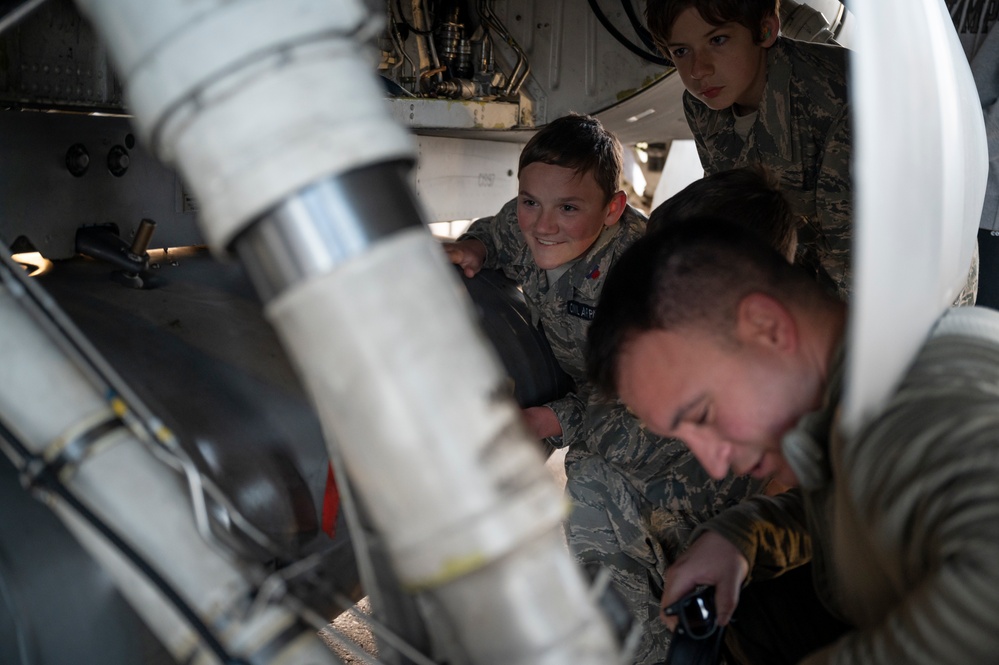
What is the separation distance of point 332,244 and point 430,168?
1.99 metres

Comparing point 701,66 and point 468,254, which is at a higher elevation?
point 701,66

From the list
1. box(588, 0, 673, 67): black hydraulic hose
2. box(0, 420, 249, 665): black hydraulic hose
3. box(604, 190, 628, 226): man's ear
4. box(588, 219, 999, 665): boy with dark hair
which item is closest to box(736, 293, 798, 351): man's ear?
box(588, 219, 999, 665): boy with dark hair

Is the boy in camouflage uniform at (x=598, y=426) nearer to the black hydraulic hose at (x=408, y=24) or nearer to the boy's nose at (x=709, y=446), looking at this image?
the black hydraulic hose at (x=408, y=24)

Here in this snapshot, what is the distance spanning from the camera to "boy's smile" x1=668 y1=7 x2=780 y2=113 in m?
1.83

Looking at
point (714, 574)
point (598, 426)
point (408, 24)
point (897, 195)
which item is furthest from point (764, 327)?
point (408, 24)

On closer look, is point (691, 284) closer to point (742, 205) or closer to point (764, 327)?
point (764, 327)

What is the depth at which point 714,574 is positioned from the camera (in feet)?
3.83

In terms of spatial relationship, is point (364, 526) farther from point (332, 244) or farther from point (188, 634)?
point (332, 244)

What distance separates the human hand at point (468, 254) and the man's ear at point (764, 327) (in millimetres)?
1150

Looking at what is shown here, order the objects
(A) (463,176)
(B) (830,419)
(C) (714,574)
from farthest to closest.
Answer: (A) (463,176) < (C) (714,574) < (B) (830,419)

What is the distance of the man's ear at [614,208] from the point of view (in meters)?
1.88

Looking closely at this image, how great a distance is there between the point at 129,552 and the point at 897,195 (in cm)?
69

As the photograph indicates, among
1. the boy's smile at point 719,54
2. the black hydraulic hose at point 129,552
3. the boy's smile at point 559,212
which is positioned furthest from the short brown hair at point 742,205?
the black hydraulic hose at point 129,552

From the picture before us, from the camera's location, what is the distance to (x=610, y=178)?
1.87 meters
